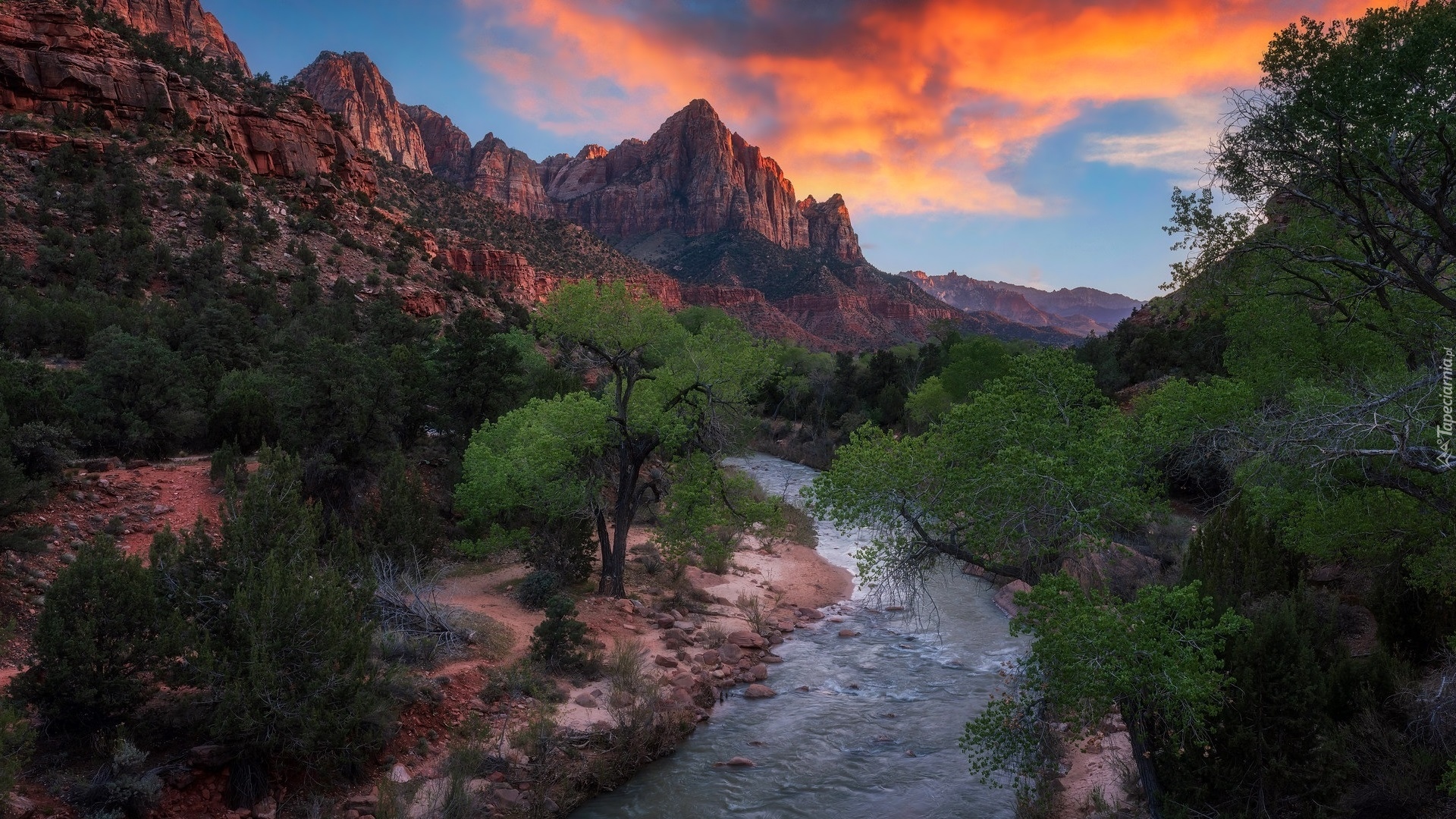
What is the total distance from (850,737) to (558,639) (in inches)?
212

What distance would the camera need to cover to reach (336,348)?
17094 mm

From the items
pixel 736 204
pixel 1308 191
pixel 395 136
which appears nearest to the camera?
pixel 1308 191

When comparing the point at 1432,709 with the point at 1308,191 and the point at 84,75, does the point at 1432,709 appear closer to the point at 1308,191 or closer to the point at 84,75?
the point at 1308,191

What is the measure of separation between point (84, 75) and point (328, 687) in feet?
137

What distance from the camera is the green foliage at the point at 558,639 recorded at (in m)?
12.5

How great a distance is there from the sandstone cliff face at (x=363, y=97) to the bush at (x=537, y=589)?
133 metres

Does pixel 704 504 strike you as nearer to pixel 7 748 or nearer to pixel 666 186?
pixel 7 748

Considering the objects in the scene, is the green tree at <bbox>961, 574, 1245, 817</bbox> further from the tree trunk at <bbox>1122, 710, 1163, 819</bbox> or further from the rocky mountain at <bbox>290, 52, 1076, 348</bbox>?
the rocky mountain at <bbox>290, 52, 1076, 348</bbox>

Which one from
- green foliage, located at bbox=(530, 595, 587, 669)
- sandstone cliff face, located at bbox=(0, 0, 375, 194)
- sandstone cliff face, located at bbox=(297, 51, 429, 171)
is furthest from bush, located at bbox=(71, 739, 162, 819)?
sandstone cliff face, located at bbox=(297, 51, 429, 171)

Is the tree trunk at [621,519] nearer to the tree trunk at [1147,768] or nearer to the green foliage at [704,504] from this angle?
the green foliage at [704,504]

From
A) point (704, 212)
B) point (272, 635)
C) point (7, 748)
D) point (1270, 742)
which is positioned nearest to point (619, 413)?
point (272, 635)

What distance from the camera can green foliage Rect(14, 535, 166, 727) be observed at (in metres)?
7.00

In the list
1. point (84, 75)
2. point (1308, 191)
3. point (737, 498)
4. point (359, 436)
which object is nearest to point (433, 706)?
point (737, 498)

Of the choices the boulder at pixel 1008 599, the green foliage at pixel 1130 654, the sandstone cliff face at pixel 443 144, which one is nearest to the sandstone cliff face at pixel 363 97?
the sandstone cliff face at pixel 443 144
